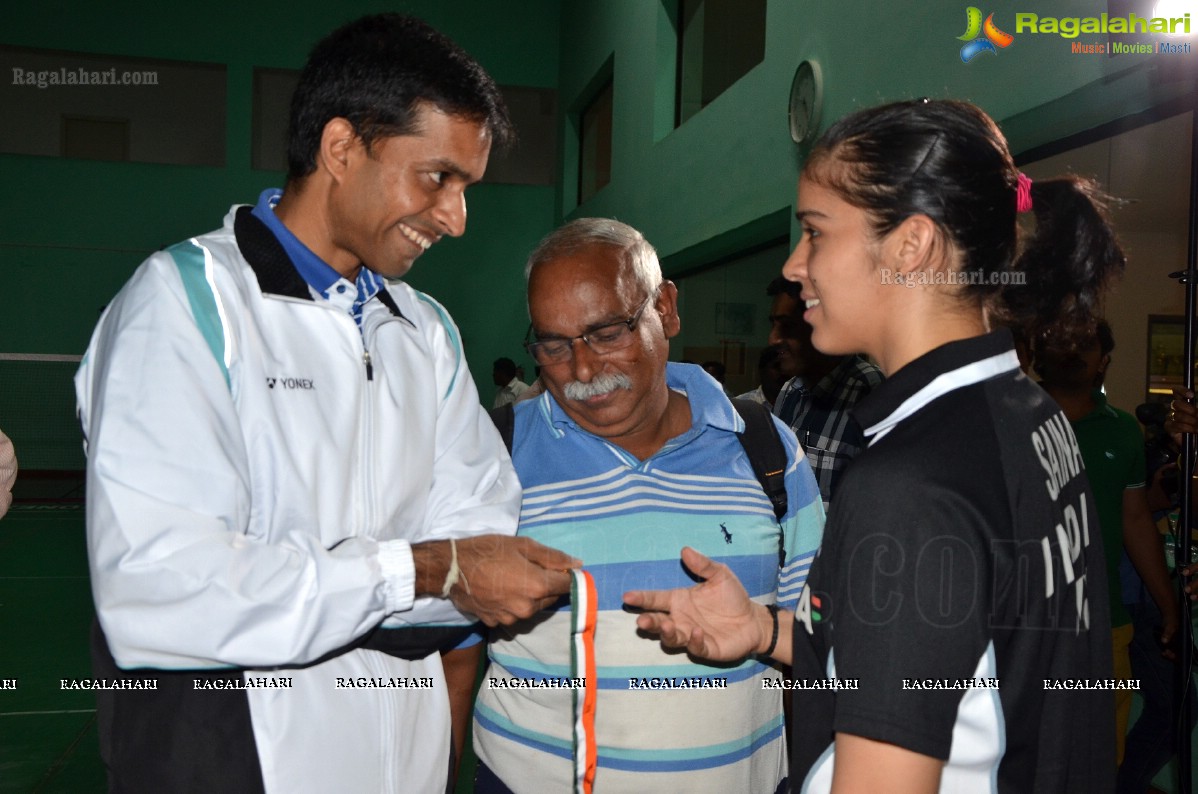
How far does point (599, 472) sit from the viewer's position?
73.1 inches

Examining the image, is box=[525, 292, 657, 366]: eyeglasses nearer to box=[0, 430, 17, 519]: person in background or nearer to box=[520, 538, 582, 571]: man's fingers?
box=[520, 538, 582, 571]: man's fingers

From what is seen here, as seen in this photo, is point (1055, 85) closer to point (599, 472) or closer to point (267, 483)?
point (599, 472)

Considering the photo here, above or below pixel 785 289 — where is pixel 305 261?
below

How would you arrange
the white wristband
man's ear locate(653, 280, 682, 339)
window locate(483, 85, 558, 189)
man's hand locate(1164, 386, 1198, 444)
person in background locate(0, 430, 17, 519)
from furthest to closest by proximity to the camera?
1. window locate(483, 85, 558, 189)
2. man's hand locate(1164, 386, 1198, 444)
3. person in background locate(0, 430, 17, 519)
4. man's ear locate(653, 280, 682, 339)
5. the white wristband

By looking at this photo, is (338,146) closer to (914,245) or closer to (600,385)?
(600,385)

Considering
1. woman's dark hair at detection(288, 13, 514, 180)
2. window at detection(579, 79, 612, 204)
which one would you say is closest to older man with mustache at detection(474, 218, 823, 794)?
woman's dark hair at detection(288, 13, 514, 180)

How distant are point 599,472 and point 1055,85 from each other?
9.33 ft

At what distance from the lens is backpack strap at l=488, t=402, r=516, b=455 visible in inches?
76.0

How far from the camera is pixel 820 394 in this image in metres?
3.17

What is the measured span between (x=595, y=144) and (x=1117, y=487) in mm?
11122

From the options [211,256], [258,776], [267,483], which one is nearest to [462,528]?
[267,483]

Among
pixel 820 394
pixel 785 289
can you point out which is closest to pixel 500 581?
pixel 820 394

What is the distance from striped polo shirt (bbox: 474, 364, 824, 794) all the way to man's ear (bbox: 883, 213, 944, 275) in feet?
2.44

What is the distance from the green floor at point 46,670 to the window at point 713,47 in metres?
5.80
